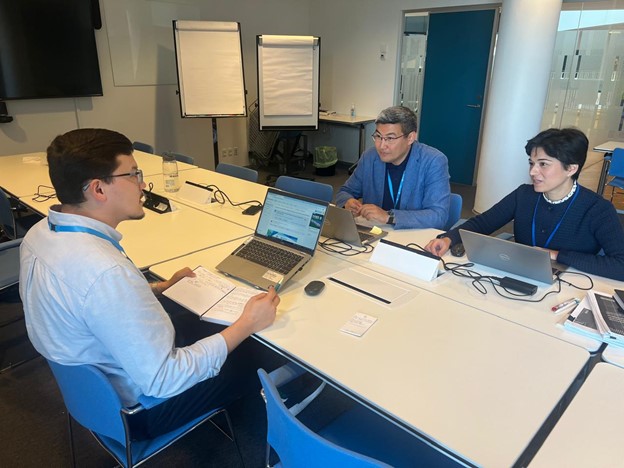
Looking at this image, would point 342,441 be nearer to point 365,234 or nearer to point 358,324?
point 358,324

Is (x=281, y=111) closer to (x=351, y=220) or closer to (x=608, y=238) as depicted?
(x=351, y=220)

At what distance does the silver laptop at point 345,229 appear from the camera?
6.35 feet

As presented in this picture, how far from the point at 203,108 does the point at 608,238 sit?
455cm

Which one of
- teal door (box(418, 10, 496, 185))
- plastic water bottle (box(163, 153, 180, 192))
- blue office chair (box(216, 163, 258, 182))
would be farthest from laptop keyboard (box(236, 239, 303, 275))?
teal door (box(418, 10, 496, 185))

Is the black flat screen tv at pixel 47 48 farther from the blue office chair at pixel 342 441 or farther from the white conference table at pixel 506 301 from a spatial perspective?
the blue office chair at pixel 342 441

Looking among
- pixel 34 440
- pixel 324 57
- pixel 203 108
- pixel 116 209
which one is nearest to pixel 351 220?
pixel 116 209

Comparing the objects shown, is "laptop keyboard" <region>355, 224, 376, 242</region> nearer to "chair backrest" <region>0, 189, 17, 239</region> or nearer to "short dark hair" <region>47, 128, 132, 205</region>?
"short dark hair" <region>47, 128, 132, 205</region>

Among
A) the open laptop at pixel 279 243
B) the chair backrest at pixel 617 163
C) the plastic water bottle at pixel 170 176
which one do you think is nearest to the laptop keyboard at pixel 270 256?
the open laptop at pixel 279 243

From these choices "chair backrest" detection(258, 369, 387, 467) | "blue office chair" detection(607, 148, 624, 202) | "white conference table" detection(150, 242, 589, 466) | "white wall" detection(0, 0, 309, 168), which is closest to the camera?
"chair backrest" detection(258, 369, 387, 467)

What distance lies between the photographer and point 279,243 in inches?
71.7

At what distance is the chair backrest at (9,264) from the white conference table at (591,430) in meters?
2.49

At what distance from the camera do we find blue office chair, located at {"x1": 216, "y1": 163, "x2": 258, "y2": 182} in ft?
10.6

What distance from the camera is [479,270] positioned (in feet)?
5.94

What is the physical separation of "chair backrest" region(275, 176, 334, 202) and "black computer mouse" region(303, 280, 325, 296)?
1.05 metres
